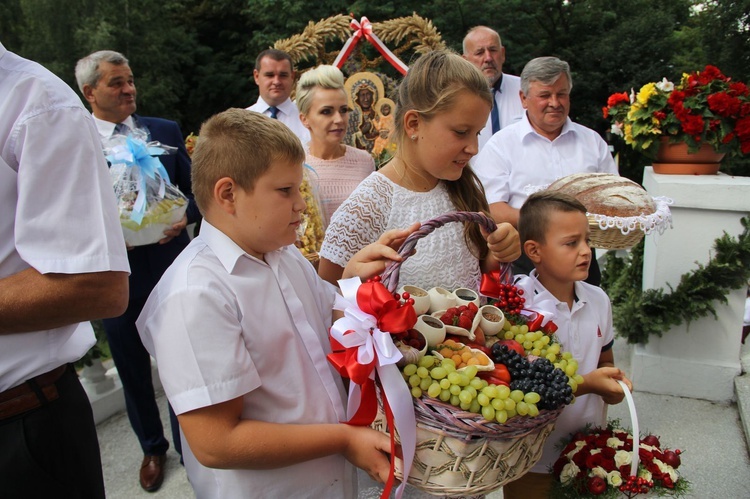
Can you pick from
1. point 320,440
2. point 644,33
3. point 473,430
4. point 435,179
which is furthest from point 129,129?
point 644,33

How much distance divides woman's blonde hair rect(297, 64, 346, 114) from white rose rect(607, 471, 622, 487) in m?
2.56

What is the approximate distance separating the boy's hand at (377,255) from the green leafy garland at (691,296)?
2.93m

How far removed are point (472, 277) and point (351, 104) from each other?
128 inches

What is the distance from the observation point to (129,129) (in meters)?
3.11

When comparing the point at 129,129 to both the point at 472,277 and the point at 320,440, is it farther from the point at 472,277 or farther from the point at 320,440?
the point at 320,440

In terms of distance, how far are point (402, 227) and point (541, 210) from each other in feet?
1.93

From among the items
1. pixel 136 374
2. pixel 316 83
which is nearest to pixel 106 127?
pixel 316 83

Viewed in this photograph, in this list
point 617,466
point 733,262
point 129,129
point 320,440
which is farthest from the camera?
point 733,262

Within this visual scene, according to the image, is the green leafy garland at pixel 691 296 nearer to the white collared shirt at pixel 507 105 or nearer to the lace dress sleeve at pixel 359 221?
the white collared shirt at pixel 507 105

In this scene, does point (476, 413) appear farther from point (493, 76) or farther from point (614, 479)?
point (493, 76)

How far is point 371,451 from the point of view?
51.1 inches

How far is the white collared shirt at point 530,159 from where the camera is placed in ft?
10.7

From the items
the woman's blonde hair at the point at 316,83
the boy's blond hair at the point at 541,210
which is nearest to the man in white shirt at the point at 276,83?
the woman's blonde hair at the point at 316,83

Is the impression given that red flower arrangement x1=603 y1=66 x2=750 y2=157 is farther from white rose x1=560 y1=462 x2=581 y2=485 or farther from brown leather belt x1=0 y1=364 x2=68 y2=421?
brown leather belt x1=0 y1=364 x2=68 y2=421
